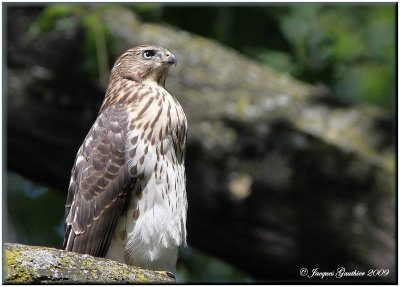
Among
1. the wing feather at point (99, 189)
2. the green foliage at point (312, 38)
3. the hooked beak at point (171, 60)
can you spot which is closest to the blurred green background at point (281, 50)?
the green foliage at point (312, 38)


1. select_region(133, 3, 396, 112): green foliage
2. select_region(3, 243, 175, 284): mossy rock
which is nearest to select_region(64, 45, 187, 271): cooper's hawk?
select_region(3, 243, 175, 284): mossy rock

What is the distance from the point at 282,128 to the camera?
19.3 feet

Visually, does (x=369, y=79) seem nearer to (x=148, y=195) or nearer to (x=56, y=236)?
(x=56, y=236)

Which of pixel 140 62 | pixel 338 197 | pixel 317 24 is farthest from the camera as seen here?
pixel 317 24

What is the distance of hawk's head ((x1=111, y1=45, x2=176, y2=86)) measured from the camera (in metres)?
5.12

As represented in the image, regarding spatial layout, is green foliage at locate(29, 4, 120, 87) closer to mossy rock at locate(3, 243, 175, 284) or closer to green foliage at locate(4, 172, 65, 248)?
green foliage at locate(4, 172, 65, 248)

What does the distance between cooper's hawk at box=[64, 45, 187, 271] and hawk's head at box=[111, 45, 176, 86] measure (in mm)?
348

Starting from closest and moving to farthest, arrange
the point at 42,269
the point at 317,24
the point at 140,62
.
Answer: the point at 42,269
the point at 140,62
the point at 317,24

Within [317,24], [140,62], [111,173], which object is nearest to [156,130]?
[111,173]

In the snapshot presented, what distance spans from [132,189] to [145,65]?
36.7 inches

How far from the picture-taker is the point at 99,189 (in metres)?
4.59

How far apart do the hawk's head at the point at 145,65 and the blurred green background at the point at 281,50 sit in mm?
855

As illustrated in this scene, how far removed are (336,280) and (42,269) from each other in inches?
99.4

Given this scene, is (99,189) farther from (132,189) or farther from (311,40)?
(311,40)
